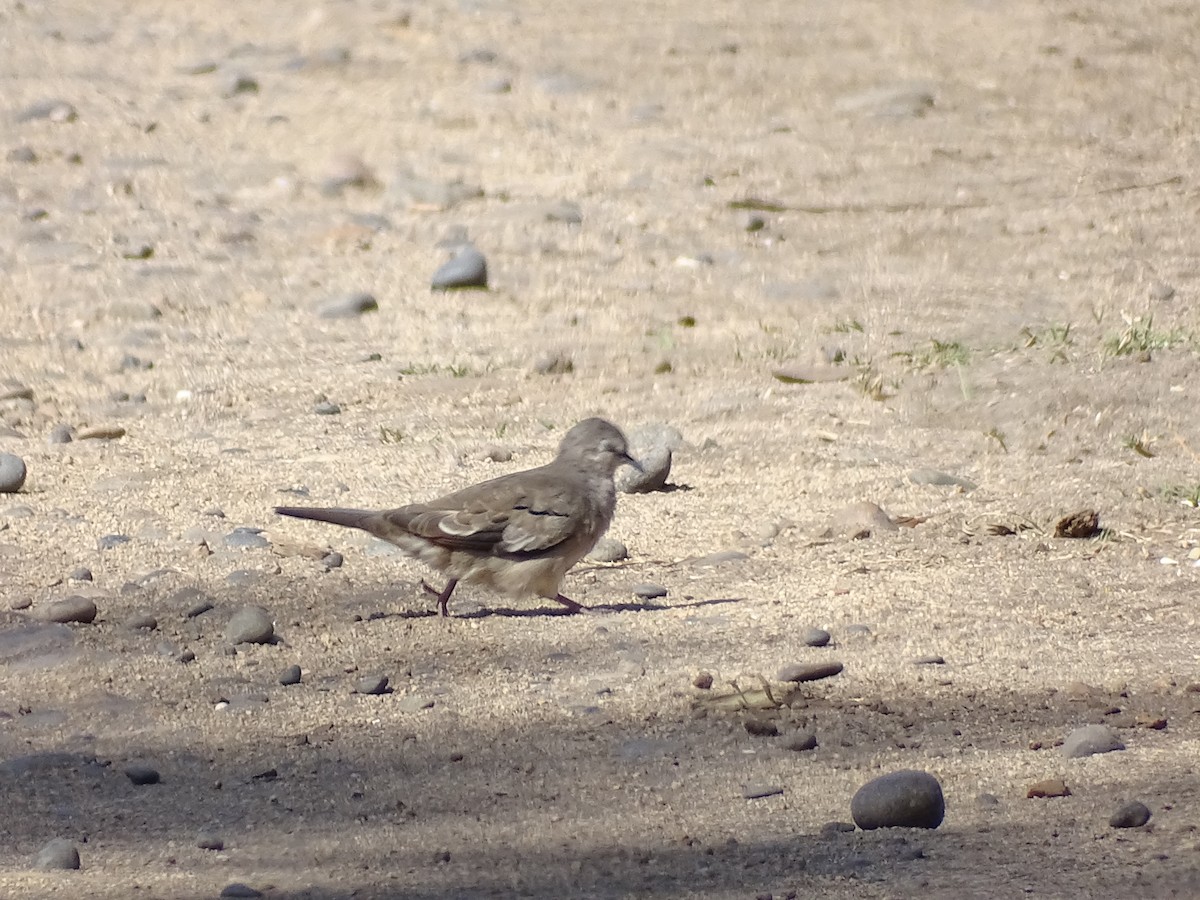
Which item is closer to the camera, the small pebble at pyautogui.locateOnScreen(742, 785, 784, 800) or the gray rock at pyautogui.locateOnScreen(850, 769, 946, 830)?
the gray rock at pyautogui.locateOnScreen(850, 769, 946, 830)

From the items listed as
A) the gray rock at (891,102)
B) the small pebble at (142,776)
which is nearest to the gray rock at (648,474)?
the small pebble at (142,776)

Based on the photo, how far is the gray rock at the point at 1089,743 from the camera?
4.12 meters

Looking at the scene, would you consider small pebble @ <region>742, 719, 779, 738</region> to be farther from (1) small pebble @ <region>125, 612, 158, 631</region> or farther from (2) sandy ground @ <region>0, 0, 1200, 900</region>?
(1) small pebble @ <region>125, 612, 158, 631</region>

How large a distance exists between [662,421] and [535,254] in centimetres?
249

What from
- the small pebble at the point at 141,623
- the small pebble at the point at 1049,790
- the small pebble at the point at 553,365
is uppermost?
the small pebble at the point at 553,365

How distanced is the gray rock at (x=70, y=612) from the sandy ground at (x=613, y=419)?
0.30 feet

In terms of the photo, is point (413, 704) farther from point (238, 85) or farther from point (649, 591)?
point (238, 85)

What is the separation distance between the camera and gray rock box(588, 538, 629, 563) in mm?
6082

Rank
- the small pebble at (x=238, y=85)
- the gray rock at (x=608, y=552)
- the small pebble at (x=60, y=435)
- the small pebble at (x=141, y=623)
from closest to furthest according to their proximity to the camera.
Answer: the small pebble at (x=141, y=623)
the gray rock at (x=608, y=552)
the small pebble at (x=60, y=435)
the small pebble at (x=238, y=85)

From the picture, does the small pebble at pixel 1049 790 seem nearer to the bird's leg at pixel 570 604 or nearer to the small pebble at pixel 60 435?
the bird's leg at pixel 570 604

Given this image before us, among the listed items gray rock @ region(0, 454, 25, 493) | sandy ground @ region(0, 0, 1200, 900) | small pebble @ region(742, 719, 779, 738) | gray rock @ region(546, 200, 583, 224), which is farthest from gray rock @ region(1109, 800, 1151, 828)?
gray rock @ region(546, 200, 583, 224)

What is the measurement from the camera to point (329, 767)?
4242 millimetres

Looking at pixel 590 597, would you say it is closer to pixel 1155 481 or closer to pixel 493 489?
pixel 493 489

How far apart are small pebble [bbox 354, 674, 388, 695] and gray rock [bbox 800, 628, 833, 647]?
1180mm
